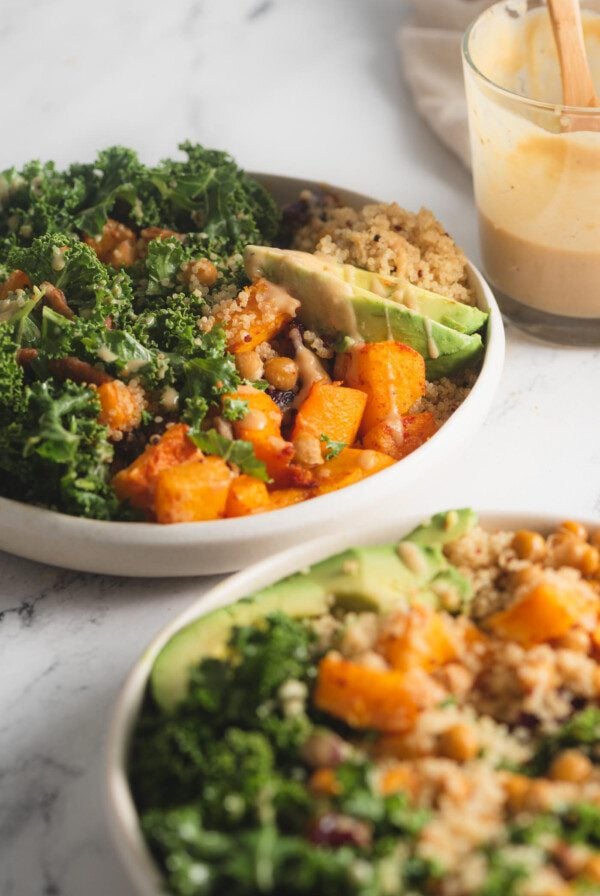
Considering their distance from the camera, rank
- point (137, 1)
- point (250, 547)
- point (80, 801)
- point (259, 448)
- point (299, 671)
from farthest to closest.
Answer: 1. point (137, 1)
2. point (259, 448)
3. point (250, 547)
4. point (80, 801)
5. point (299, 671)

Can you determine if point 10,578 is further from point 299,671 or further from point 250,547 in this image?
point 299,671

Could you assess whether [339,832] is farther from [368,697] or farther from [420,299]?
[420,299]

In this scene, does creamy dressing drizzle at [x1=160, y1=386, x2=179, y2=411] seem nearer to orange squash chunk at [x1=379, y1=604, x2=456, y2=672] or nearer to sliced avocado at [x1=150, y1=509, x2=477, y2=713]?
sliced avocado at [x1=150, y1=509, x2=477, y2=713]

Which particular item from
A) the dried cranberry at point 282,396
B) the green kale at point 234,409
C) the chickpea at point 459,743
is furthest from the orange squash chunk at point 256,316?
the chickpea at point 459,743

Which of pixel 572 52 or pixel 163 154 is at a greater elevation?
pixel 572 52

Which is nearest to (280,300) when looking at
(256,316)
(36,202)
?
(256,316)

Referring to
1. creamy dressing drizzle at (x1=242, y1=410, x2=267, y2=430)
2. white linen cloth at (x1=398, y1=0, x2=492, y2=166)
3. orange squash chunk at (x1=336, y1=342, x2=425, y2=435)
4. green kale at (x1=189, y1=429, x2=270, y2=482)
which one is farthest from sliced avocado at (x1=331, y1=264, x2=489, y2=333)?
white linen cloth at (x1=398, y1=0, x2=492, y2=166)

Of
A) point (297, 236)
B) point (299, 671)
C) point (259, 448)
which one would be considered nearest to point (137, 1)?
point (297, 236)
